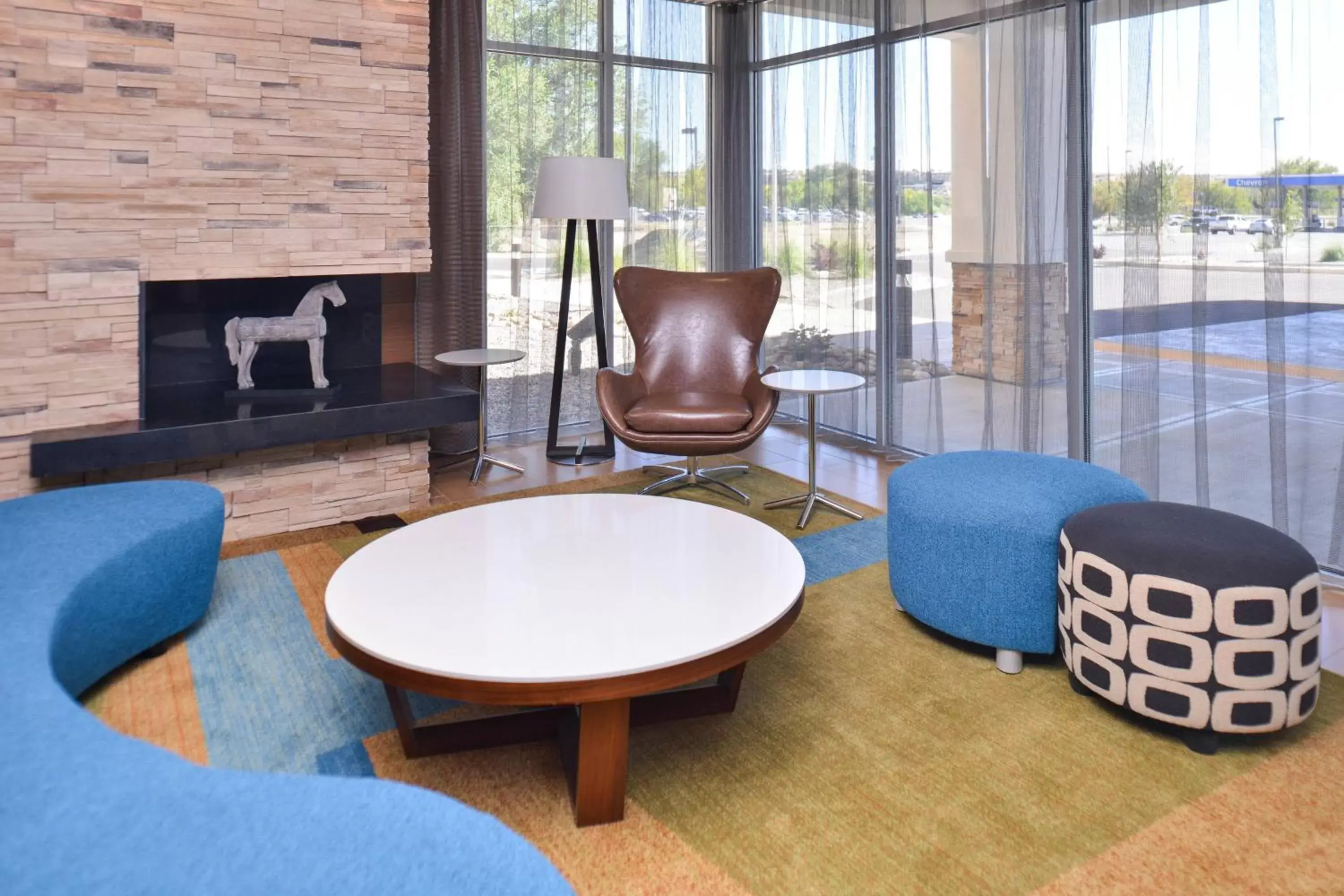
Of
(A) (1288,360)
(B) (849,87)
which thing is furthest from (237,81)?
(A) (1288,360)

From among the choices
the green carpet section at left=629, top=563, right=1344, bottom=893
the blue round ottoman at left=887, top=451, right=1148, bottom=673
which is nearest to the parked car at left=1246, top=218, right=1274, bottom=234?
the blue round ottoman at left=887, top=451, right=1148, bottom=673

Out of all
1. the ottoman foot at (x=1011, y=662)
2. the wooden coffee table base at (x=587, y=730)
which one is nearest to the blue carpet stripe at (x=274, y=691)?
the wooden coffee table base at (x=587, y=730)

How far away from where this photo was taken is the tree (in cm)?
362

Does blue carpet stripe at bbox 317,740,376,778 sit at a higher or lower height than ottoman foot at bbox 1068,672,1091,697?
lower

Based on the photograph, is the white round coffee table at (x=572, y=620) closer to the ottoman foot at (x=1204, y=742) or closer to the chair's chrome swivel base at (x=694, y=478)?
the ottoman foot at (x=1204, y=742)

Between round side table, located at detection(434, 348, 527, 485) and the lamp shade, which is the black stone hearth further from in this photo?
the lamp shade

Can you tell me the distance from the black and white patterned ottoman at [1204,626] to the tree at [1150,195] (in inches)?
66.3

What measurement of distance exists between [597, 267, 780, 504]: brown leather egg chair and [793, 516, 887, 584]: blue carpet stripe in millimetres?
595

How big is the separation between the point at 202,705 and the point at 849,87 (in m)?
4.22

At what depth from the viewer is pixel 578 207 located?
182 inches

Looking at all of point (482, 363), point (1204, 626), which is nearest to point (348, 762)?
point (1204, 626)

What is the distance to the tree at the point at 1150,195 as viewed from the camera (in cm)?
362

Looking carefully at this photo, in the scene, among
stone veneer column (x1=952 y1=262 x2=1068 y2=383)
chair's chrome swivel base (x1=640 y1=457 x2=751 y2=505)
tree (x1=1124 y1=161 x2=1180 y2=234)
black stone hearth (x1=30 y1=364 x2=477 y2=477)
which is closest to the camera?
black stone hearth (x1=30 y1=364 x2=477 y2=477)

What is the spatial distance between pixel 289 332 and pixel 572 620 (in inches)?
103
